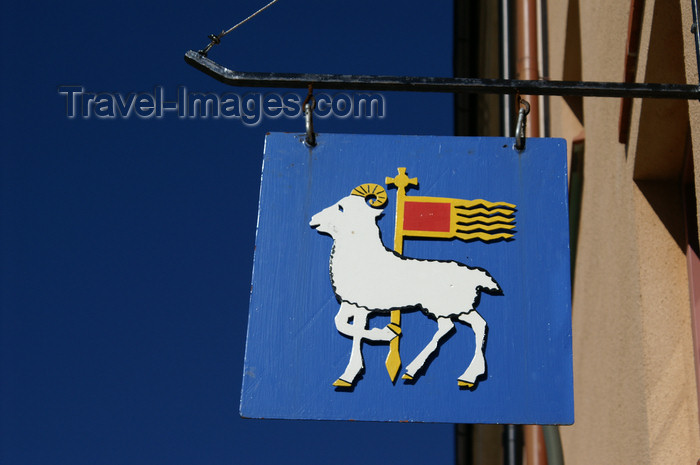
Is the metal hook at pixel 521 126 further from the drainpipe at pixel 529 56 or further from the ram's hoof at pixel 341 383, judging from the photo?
the drainpipe at pixel 529 56

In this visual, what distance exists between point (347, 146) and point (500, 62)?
5071mm

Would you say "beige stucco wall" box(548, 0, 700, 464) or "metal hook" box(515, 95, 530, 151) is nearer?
"metal hook" box(515, 95, 530, 151)

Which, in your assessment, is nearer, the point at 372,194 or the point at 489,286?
the point at 489,286

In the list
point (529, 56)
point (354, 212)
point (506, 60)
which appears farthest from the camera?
point (506, 60)

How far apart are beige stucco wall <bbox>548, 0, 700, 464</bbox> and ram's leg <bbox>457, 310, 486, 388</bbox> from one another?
2.77ft

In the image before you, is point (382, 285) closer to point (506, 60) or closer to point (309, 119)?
point (309, 119)

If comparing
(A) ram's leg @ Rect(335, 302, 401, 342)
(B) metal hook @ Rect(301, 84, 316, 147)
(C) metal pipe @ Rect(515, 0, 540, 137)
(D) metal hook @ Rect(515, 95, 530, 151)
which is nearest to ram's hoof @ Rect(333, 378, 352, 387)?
(A) ram's leg @ Rect(335, 302, 401, 342)

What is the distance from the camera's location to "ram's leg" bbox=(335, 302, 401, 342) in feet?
8.77

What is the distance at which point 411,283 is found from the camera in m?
2.78

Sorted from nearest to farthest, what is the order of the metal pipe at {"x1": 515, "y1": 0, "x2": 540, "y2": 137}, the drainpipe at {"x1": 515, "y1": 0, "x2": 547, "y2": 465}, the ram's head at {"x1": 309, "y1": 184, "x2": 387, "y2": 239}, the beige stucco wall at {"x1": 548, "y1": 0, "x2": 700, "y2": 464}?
the ram's head at {"x1": 309, "y1": 184, "x2": 387, "y2": 239} → the beige stucco wall at {"x1": 548, "y1": 0, "x2": 700, "y2": 464} → the drainpipe at {"x1": 515, "y1": 0, "x2": 547, "y2": 465} → the metal pipe at {"x1": 515, "y1": 0, "x2": 540, "y2": 137}

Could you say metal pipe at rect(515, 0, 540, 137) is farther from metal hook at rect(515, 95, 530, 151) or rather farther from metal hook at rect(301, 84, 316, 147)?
metal hook at rect(301, 84, 316, 147)

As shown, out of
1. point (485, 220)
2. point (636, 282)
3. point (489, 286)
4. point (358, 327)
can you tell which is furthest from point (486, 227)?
point (636, 282)

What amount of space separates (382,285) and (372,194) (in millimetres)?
283

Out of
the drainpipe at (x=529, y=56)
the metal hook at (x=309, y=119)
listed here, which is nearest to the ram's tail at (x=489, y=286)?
the metal hook at (x=309, y=119)
